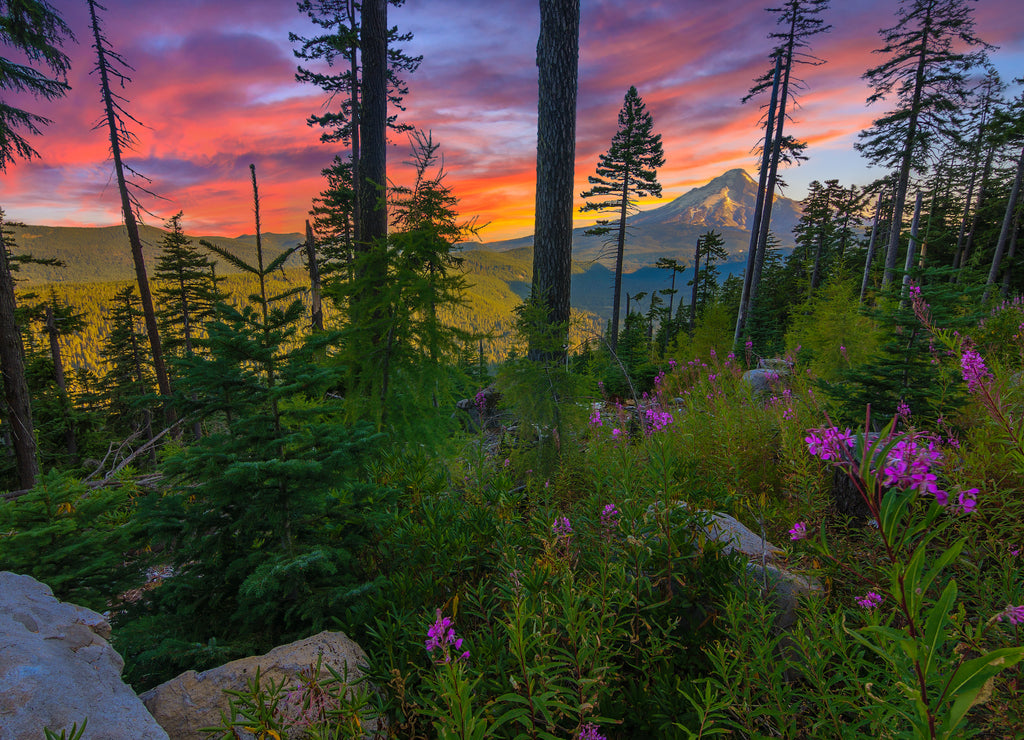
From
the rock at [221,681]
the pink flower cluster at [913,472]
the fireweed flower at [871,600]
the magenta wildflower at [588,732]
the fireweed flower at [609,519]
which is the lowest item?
the rock at [221,681]

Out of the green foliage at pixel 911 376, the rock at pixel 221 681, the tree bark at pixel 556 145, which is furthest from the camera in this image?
the tree bark at pixel 556 145

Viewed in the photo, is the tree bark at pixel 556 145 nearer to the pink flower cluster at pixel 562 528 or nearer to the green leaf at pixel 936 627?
the pink flower cluster at pixel 562 528

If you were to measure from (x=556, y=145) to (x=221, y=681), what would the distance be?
6.56 meters

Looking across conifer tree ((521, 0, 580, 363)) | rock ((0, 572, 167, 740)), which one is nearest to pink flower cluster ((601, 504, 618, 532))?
rock ((0, 572, 167, 740))

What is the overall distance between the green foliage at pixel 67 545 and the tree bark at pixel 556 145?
4.88 m

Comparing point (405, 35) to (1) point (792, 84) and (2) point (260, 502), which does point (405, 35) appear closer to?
(2) point (260, 502)

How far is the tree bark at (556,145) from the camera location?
5836mm

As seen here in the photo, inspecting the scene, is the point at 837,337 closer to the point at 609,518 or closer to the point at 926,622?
the point at 609,518

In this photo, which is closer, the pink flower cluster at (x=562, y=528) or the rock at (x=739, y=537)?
the pink flower cluster at (x=562, y=528)

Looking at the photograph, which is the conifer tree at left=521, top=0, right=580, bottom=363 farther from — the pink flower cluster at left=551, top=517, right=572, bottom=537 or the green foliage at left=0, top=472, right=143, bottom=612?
the green foliage at left=0, top=472, right=143, bottom=612

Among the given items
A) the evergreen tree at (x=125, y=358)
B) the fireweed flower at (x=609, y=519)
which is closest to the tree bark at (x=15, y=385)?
the fireweed flower at (x=609, y=519)

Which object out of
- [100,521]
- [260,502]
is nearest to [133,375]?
[100,521]

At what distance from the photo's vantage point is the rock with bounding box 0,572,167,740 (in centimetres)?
138

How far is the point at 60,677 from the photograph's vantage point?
1543mm
